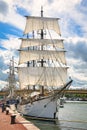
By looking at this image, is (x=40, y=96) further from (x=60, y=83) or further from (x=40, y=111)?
(x=60, y=83)

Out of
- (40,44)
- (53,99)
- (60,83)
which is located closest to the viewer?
(53,99)

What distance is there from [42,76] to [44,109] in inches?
624

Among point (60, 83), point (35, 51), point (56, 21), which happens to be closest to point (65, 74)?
point (60, 83)

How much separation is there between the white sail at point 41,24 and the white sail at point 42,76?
30.6ft

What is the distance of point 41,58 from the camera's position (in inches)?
2813

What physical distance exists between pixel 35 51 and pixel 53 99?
65.9 feet

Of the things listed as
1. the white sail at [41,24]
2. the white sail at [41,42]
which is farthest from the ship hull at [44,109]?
the white sail at [41,24]

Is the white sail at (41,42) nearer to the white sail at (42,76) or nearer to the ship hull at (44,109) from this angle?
the white sail at (42,76)

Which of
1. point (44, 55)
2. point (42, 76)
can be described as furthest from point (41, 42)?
point (42, 76)

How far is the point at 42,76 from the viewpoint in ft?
231

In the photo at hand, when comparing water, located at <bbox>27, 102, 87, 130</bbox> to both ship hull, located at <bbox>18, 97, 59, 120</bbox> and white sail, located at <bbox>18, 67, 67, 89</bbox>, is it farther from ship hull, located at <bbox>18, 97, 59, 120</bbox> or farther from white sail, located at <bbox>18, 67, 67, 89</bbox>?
white sail, located at <bbox>18, 67, 67, 89</bbox>

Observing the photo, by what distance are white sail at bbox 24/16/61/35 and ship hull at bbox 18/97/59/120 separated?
21722mm

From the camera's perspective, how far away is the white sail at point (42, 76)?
68500 millimetres

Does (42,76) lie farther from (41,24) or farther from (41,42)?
(41,24)
